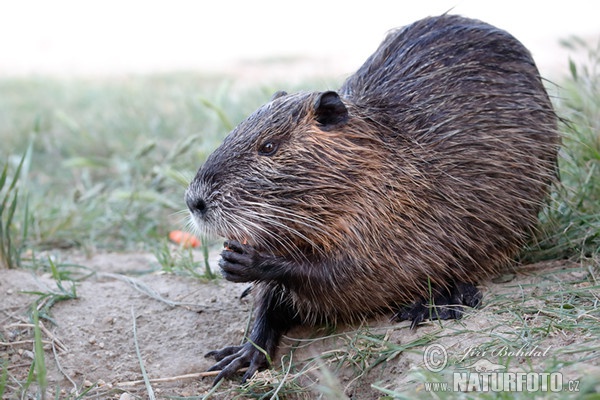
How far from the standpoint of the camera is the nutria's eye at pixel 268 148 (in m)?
2.70

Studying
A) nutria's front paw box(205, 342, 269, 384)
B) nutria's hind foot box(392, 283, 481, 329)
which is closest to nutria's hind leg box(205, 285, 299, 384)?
nutria's front paw box(205, 342, 269, 384)

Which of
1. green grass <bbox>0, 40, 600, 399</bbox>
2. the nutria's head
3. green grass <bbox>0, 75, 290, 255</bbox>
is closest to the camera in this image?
green grass <bbox>0, 40, 600, 399</bbox>

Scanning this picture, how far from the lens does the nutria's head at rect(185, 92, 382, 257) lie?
2.62 meters

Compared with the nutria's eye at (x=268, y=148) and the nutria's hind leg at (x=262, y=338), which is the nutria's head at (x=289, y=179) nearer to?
the nutria's eye at (x=268, y=148)

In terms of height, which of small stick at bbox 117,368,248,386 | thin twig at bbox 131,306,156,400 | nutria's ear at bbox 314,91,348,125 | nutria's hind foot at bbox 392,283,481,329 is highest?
nutria's ear at bbox 314,91,348,125

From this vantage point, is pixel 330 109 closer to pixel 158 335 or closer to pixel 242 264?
pixel 242 264

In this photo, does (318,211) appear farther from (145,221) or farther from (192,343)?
(145,221)

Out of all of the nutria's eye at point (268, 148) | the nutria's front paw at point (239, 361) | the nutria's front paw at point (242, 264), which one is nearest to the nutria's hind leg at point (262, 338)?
the nutria's front paw at point (239, 361)

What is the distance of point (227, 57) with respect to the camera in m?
11.4

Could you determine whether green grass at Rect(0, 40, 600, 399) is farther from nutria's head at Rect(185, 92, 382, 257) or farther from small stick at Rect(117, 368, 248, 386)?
nutria's head at Rect(185, 92, 382, 257)

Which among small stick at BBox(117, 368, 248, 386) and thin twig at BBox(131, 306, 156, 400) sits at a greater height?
thin twig at BBox(131, 306, 156, 400)

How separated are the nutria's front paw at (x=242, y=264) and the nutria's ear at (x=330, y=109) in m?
0.58

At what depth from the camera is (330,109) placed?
274 centimetres

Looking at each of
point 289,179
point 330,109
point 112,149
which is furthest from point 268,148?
point 112,149
